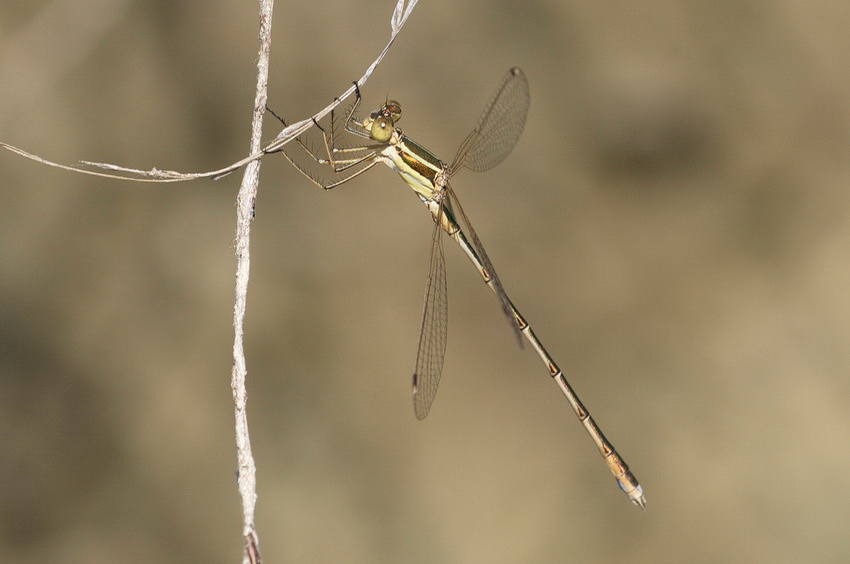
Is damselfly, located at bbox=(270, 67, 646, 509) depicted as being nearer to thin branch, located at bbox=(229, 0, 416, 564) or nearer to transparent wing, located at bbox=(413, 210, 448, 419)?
transparent wing, located at bbox=(413, 210, 448, 419)

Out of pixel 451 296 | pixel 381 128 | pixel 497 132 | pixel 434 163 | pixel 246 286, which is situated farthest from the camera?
pixel 451 296

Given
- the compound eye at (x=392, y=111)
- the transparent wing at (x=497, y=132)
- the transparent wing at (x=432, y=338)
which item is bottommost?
the transparent wing at (x=432, y=338)

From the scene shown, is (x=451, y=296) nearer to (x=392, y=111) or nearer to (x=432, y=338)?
(x=432, y=338)

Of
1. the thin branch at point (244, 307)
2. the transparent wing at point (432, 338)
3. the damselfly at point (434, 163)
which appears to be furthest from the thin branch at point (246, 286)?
the transparent wing at point (432, 338)

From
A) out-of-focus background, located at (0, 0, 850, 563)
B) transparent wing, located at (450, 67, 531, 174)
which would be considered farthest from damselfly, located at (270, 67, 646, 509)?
out-of-focus background, located at (0, 0, 850, 563)

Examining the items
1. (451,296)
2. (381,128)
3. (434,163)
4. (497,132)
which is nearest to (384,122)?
(381,128)

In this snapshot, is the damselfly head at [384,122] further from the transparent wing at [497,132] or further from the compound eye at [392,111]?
the transparent wing at [497,132]

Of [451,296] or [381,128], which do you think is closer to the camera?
[381,128]
